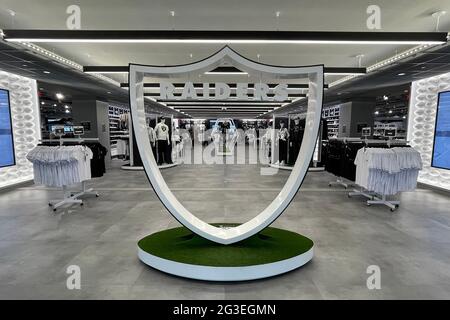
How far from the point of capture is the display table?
2.85m

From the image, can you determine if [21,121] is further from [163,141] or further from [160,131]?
[163,141]

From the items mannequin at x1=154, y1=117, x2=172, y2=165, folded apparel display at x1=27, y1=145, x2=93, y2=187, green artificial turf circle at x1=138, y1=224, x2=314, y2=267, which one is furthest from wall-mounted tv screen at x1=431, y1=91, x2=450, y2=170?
folded apparel display at x1=27, y1=145, x2=93, y2=187

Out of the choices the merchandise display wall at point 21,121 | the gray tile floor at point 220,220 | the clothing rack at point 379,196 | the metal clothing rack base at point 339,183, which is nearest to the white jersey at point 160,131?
the merchandise display wall at point 21,121

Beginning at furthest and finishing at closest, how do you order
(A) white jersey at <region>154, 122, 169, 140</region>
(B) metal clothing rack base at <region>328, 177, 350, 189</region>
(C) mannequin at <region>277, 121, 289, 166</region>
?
(C) mannequin at <region>277, 121, 289, 166</region>
(A) white jersey at <region>154, 122, 169, 140</region>
(B) metal clothing rack base at <region>328, 177, 350, 189</region>

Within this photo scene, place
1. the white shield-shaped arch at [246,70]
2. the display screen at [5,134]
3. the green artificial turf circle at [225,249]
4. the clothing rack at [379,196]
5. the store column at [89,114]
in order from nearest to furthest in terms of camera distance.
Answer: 1. the green artificial turf circle at [225,249]
2. the white shield-shaped arch at [246,70]
3. the clothing rack at [379,196]
4. the display screen at [5,134]
5. the store column at [89,114]

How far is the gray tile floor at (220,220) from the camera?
8.93 ft

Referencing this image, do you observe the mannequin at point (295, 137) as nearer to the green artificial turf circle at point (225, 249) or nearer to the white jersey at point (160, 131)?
the white jersey at point (160, 131)

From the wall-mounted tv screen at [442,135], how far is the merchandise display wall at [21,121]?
12.0 m

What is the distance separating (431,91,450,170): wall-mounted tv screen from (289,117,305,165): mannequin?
3.97 metres

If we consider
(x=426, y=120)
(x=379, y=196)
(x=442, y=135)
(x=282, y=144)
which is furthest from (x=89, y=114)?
(x=442, y=135)

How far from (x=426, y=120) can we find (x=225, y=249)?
8234 mm

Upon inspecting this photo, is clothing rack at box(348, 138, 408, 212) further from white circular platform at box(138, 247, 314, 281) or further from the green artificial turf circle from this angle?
white circular platform at box(138, 247, 314, 281)
